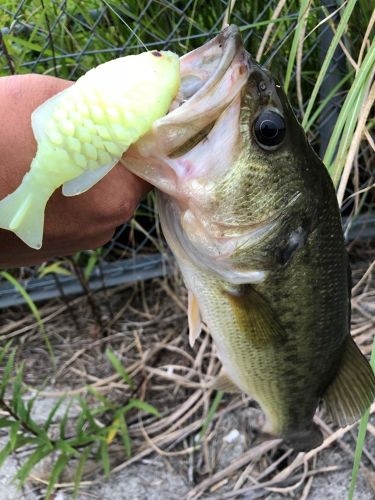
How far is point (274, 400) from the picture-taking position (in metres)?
1.31

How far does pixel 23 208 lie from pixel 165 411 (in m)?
1.38

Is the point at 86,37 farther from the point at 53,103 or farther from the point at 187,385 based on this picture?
the point at 53,103

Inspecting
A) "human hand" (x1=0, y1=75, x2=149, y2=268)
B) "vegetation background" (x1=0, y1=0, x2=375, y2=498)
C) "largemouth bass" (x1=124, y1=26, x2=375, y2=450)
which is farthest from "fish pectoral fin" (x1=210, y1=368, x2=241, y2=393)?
"human hand" (x1=0, y1=75, x2=149, y2=268)

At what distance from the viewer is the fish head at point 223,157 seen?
767 millimetres

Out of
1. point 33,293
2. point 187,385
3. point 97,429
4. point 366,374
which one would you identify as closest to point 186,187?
point 366,374

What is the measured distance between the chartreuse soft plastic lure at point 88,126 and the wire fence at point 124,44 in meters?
0.96

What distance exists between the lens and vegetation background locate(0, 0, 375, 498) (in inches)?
66.3

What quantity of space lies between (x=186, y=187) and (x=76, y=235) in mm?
199

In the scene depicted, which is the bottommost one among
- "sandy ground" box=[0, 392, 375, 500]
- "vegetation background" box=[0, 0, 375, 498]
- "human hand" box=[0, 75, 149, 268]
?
"sandy ground" box=[0, 392, 375, 500]

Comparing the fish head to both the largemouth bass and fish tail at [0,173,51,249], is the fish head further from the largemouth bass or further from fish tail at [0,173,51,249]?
fish tail at [0,173,51,249]

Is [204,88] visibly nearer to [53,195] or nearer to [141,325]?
[53,195]

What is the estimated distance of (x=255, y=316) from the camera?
106cm

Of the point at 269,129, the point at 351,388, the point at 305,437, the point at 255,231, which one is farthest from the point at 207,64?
the point at 305,437

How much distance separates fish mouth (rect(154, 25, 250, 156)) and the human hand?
122mm
